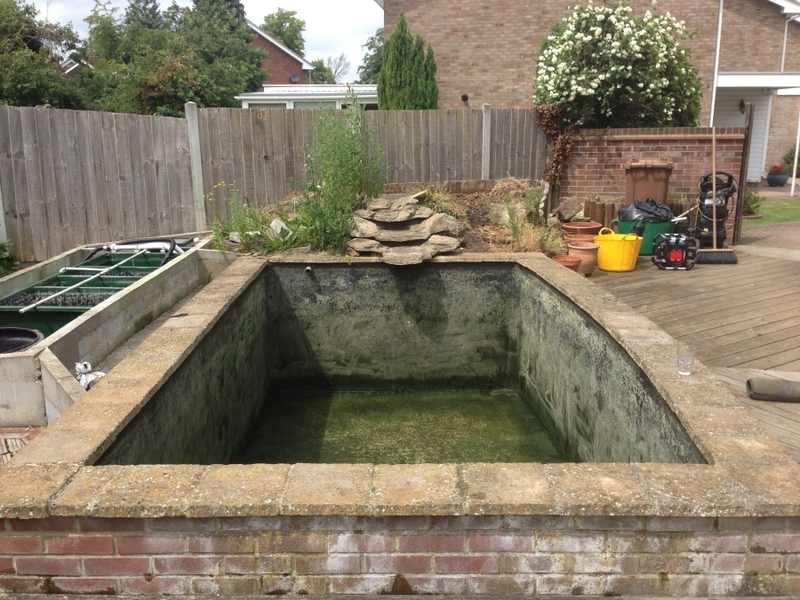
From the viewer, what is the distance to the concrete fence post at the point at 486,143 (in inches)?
364

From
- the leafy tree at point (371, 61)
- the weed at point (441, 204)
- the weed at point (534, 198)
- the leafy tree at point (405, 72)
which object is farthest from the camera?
the leafy tree at point (371, 61)

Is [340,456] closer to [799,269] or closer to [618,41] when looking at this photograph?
[799,269]

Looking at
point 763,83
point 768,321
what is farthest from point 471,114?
point 763,83

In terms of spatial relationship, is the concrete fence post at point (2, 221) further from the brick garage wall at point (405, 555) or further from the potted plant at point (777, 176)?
the potted plant at point (777, 176)

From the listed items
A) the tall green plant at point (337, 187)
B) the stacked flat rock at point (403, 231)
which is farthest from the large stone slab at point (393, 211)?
the tall green plant at point (337, 187)

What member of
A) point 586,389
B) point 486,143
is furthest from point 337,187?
point 486,143

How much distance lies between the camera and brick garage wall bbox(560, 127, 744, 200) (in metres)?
8.74

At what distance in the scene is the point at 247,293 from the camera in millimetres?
4859

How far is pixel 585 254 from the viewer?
709cm

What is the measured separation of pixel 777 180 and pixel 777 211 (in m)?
6.06

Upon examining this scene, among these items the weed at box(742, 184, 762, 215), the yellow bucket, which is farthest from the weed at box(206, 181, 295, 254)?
the weed at box(742, 184, 762, 215)

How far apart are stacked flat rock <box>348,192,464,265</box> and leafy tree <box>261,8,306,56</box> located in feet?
169

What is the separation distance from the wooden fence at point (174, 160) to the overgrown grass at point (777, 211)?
4.92 meters

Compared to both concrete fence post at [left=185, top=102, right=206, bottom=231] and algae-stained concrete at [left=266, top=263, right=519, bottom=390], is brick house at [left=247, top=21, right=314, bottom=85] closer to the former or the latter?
concrete fence post at [left=185, top=102, right=206, bottom=231]
